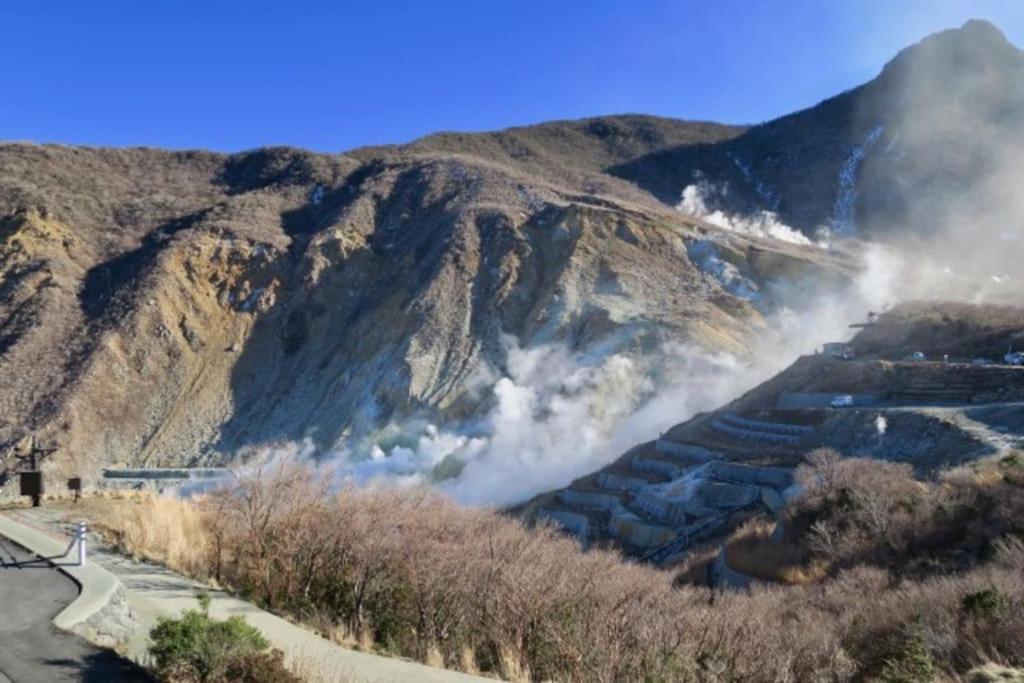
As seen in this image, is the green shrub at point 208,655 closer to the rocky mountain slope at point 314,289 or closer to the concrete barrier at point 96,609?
the concrete barrier at point 96,609

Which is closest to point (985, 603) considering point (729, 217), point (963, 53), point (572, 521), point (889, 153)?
point (572, 521)

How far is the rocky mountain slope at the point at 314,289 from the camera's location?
5300 cm

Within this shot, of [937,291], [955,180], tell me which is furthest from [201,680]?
[955,180]

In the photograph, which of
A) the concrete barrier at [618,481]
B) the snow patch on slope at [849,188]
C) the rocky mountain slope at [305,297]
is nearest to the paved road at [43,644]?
the concrete barrier at [618,481]

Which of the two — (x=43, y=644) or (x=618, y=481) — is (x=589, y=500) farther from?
(x=43, y=644)

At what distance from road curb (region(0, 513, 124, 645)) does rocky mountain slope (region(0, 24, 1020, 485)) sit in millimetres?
38688

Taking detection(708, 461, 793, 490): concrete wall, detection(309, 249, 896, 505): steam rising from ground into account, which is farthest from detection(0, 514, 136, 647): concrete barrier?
detection(309, 249, 896, 505): steam rising from ground

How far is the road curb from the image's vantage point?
788 cm

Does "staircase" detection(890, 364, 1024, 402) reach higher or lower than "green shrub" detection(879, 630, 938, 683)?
higher

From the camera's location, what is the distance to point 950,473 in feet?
74.6

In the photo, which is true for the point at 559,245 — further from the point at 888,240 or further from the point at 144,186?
the point at 144,186

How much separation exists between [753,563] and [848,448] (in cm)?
927

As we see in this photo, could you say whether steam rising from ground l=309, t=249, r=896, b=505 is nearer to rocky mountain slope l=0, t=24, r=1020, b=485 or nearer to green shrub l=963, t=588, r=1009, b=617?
rocky mountain slope l=0, t=24, r=1020, b=485

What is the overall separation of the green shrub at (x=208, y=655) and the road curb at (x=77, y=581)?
1315mm
